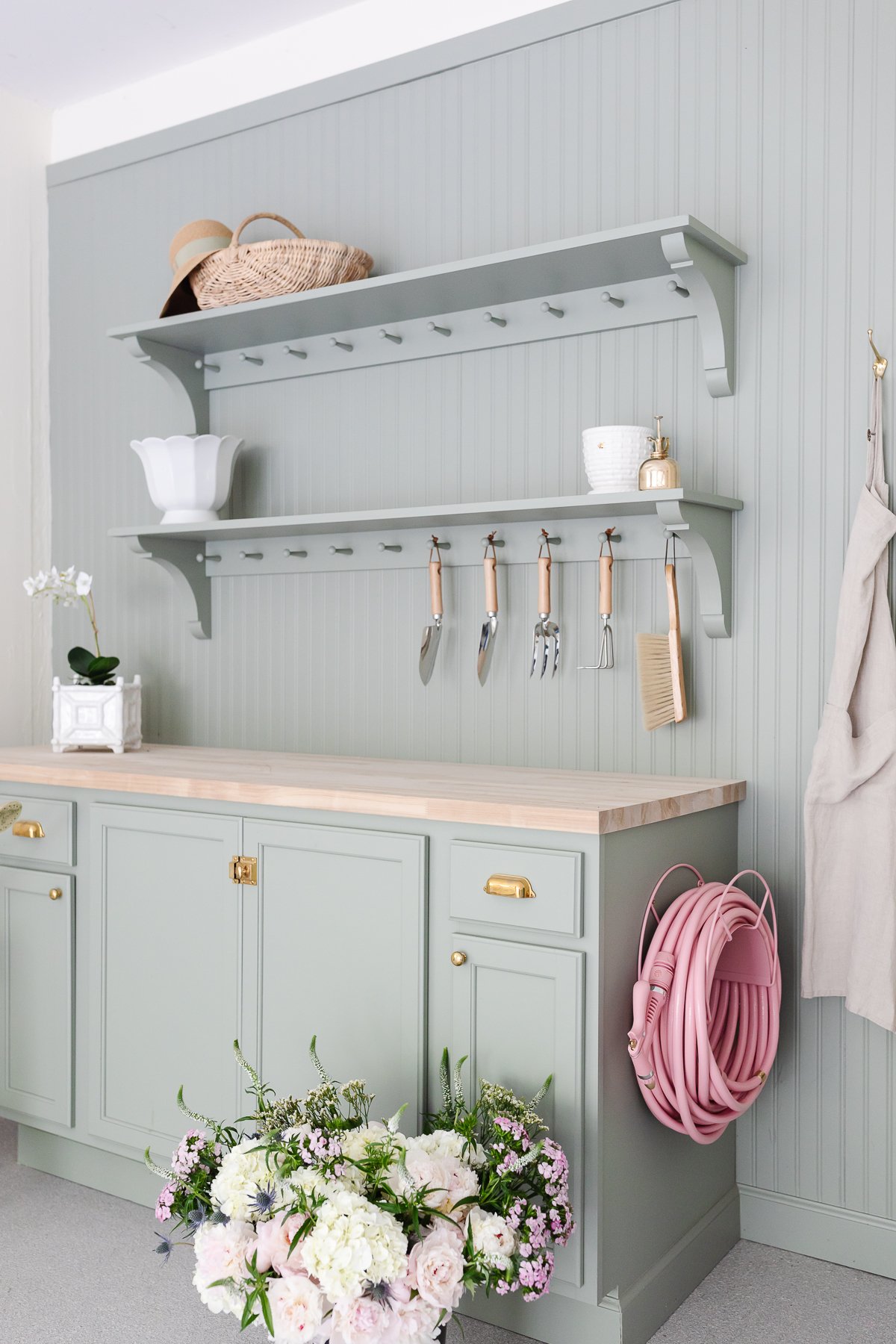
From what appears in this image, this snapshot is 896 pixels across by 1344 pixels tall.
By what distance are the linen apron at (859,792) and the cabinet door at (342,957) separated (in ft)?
2.46

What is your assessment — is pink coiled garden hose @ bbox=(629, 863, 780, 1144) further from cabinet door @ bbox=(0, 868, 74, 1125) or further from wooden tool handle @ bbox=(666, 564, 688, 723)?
cabinet door @ bbox=(0, 868, 74, 1125)

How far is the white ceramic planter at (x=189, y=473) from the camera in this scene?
9.25 ft

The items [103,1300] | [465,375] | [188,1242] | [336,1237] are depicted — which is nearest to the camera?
[336,1237]

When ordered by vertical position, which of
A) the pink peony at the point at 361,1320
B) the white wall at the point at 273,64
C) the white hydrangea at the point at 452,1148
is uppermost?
the white wall at the point at 273,64

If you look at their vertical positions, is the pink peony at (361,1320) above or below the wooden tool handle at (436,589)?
below

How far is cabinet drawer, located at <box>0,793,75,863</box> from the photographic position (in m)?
2.53

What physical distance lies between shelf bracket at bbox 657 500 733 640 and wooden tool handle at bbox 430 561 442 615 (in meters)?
0.58

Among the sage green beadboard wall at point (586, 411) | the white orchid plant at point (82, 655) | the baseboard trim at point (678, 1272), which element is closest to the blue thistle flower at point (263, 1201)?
the baseboard trim at point (678, 1272)

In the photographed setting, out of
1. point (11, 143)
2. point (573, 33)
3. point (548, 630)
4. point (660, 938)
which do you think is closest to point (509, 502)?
point (548, 630)

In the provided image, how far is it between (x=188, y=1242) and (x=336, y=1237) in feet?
2.78

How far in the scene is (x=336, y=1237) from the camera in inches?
62.1

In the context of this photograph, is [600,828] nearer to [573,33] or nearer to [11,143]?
[573,33]

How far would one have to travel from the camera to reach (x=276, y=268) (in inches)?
102

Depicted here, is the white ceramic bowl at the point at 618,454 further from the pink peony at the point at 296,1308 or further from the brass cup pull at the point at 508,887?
the pink peony at the point at 296,1308
